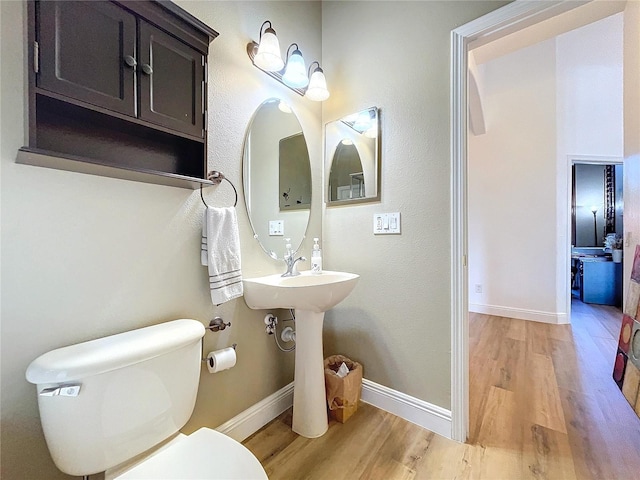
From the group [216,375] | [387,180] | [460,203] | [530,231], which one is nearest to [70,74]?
[216,375]

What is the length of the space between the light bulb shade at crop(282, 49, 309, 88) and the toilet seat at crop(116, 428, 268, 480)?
1672 millimetres

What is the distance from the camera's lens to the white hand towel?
120cm

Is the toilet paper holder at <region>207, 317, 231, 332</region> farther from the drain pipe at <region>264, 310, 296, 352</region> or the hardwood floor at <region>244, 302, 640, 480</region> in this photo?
the hardwood floor at <region>244, 302, 640, 480</region>

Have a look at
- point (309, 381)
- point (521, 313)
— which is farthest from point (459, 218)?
point (521, 313)

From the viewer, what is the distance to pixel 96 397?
768 millimetres

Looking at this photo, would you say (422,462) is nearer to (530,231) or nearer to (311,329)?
(311,329)

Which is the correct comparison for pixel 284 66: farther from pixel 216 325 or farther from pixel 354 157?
pixel 216 325

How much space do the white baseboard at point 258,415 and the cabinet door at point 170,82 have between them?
1.34m

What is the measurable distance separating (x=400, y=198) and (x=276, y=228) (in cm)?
72

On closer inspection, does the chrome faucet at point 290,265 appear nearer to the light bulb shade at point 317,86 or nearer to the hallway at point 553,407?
the light bulb shade at point 317,86

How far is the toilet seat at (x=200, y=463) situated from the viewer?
2.48 ft

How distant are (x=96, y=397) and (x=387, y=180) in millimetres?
1533

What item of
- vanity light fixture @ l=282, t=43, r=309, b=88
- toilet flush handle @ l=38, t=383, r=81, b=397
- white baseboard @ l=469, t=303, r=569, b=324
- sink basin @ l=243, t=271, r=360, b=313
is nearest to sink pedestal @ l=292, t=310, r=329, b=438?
sink basin @ l=243, t=271, r=360, b=313

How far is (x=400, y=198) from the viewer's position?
5.19ft
